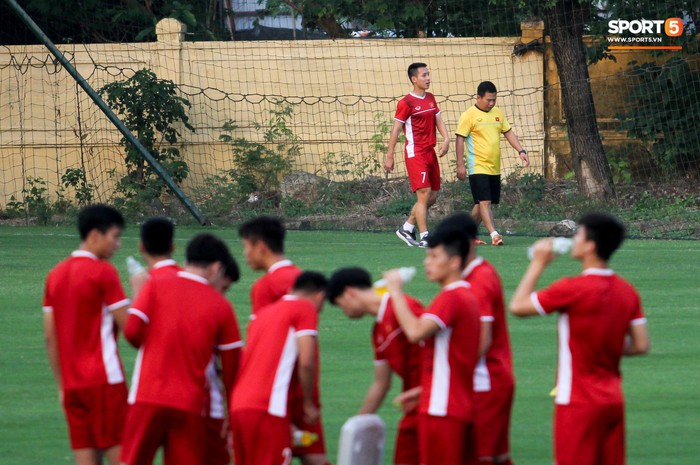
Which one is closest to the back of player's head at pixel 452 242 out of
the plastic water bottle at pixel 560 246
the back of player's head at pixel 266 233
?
the plastic water bottle at pixel 560 246

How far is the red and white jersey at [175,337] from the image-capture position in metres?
5.56

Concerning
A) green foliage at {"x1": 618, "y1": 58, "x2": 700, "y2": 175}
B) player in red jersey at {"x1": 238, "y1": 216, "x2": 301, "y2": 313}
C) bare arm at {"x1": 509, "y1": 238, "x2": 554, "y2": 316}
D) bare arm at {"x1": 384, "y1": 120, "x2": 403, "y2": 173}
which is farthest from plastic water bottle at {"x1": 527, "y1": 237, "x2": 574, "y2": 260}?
green foliage at {"x1": 618, "y1": 58, "x2": 700, "y2": 175}

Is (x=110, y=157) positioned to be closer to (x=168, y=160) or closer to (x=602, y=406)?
(x=168, y=160)

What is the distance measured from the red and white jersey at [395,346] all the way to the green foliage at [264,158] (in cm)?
1644

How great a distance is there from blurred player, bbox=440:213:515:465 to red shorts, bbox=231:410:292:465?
38.1 inches

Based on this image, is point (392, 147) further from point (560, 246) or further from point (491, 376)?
point (560, 246)

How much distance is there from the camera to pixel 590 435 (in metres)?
5.48

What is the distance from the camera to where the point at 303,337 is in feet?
18.2

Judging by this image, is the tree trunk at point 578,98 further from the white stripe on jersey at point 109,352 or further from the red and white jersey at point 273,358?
the red and white jersey at point 273,358

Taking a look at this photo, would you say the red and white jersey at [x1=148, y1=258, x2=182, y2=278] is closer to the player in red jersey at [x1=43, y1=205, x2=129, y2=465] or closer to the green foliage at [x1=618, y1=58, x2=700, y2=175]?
the player in red jersey at [x1=43, y1=205, x2=129, y2=465]

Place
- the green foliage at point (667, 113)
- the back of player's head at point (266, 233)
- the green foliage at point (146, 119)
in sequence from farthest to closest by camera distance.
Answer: the green foliage at point (146, 119) < the green foliage at point (667, 113) < the back of player's head at point (266, 233)

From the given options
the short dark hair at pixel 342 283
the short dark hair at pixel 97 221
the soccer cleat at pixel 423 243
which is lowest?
the short dark hair at pixel 342 283

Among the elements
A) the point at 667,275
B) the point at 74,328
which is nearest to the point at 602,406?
the point at 74,328

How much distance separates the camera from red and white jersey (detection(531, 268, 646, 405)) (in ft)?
18.1
